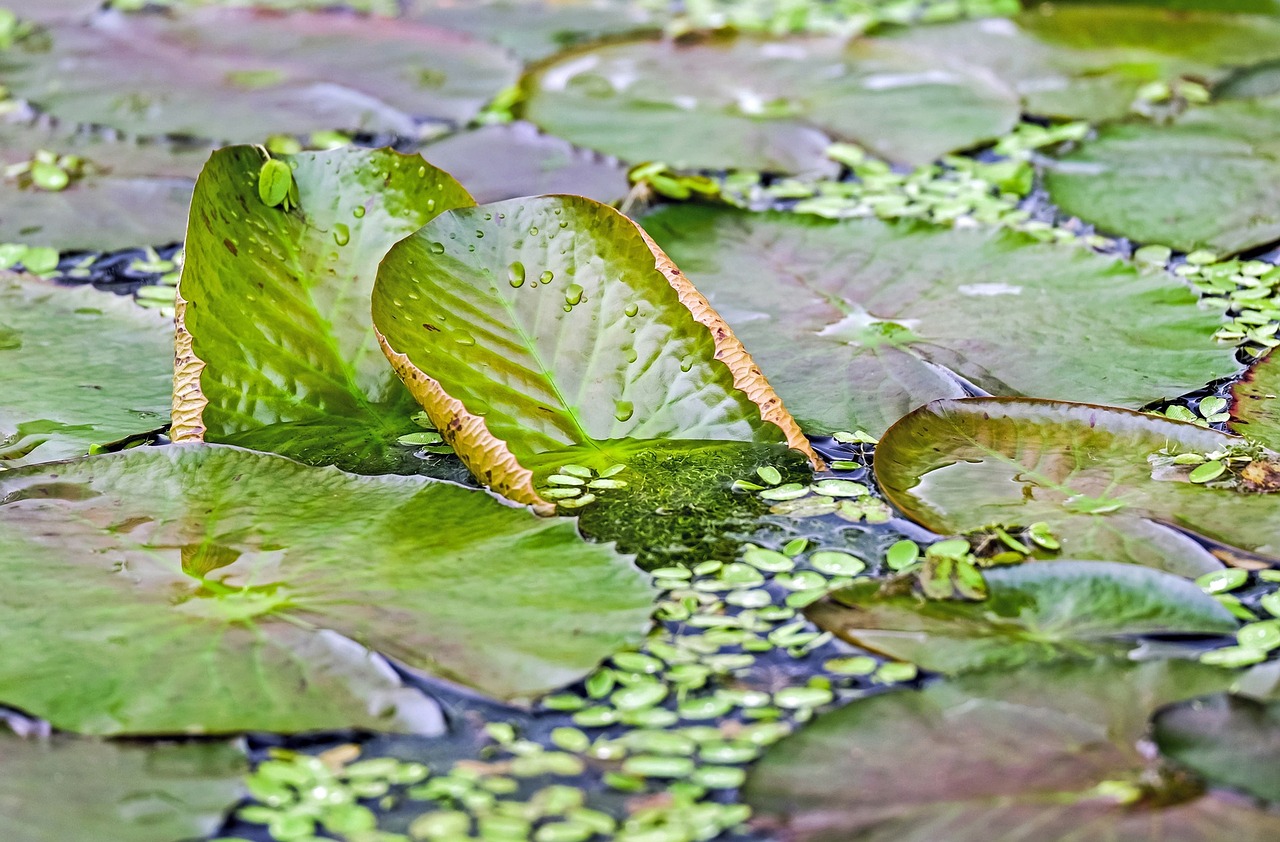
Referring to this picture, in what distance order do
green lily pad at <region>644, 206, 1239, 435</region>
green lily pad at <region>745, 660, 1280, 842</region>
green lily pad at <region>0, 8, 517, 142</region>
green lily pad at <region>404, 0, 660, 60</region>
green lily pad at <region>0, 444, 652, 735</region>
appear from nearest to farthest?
green lily pad at <region>745, 660, 1280, 842</region>
green lily pad at <region>0, 444, 652, 735</region>
green lily pad at <region>644, 206, 1239, 435</region>
green lily pad at <region>0, 8, 517, 142</region>
green lily pad at <region>404, 0, 660, 60</region>

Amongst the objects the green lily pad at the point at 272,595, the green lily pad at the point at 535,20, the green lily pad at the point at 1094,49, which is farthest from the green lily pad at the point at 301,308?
the green lily pad at the point at 1094,49

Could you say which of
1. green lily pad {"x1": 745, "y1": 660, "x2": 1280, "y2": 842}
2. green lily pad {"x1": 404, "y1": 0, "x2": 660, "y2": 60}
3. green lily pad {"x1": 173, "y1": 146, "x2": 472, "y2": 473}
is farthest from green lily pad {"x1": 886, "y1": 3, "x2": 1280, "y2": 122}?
green lily pad {"x1": 745, "y1": 660, "x2": 1280, "y2": 842}

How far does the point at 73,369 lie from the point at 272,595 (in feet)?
2.10

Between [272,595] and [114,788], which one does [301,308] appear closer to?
Answer: [272,595]

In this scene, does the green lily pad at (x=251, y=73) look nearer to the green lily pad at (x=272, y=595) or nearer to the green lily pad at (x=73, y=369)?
the green lily pad at (x=73, y=369)

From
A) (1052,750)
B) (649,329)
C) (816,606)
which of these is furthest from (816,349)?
(1052,750)

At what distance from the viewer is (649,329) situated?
1.50 m

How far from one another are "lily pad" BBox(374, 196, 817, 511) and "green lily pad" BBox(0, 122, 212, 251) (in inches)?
31.9

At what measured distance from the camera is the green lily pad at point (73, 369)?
1.53m

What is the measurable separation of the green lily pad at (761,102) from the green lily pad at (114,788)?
1493mm

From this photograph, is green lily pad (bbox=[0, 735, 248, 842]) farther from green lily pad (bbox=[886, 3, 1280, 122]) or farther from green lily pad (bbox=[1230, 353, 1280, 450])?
green lily pad (bbox=[886, 3, 1280, 122])

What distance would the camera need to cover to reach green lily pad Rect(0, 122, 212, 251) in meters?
2.08

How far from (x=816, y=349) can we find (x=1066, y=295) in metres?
0.40

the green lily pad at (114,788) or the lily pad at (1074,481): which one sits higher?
the lily pad at (1074,481)
